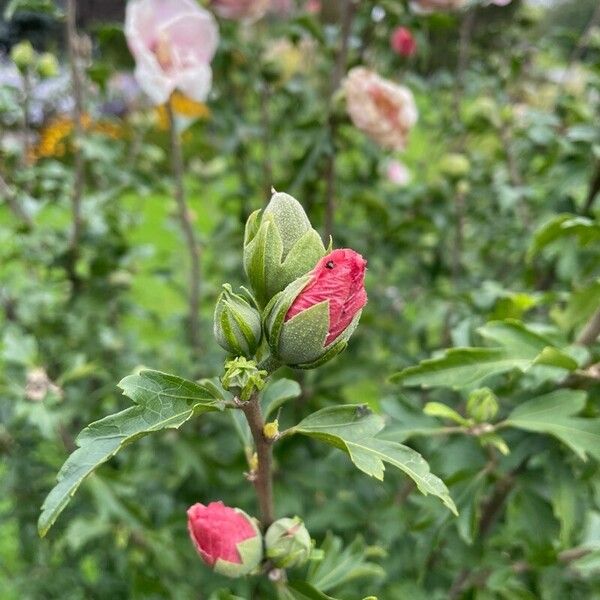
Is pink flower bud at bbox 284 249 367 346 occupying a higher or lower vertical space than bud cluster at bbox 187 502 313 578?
higher

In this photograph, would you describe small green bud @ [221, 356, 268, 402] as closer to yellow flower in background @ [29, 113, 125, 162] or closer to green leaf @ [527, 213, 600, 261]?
green leaf @ [527, 213, 600, 261]

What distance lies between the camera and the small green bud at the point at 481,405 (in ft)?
2.62

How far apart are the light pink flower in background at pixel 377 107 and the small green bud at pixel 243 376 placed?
0.83m

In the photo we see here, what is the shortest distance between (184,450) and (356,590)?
0.38 metres

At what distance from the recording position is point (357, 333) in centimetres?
172

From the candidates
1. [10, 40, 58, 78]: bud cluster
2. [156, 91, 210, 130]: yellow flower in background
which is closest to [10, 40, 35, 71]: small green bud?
[10, 40, 58, 78]: bud cluster

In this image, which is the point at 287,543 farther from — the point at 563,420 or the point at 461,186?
the point at 461,186

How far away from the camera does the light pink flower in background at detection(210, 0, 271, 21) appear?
1.42 metres

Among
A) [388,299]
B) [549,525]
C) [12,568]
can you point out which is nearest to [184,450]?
[549,525]

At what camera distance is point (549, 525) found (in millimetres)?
896

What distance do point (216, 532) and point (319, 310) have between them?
23 centimetres

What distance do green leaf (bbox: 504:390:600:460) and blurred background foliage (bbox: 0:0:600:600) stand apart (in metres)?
0.04

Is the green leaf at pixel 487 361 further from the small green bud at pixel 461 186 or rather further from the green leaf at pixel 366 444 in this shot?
the small green bud at pixel 461 186

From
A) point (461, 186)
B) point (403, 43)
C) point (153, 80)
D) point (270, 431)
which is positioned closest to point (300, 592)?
point (270, 431)
